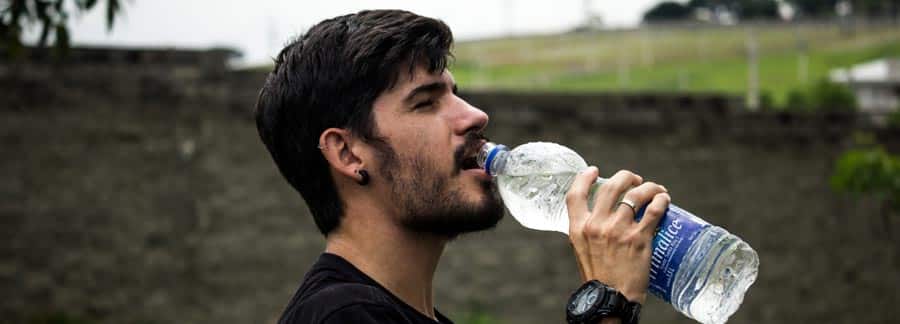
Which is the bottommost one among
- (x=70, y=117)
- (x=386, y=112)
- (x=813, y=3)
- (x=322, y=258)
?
(x=813, y=3)

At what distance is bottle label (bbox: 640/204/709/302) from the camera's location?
236 cm

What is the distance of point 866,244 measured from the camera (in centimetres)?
1691

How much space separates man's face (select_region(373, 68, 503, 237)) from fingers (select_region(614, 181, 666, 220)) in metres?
0.36

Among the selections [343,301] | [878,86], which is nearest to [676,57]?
[878,86]

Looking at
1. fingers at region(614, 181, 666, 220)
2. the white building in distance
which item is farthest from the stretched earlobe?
the white building in distance

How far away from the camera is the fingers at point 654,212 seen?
2.30 metres

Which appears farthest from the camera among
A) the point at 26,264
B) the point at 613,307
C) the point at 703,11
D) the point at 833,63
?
the point at 703,11

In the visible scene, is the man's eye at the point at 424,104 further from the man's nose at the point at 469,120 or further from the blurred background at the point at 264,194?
the blurred background at the point at 264,194

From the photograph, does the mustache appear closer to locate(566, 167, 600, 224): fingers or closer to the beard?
the beard

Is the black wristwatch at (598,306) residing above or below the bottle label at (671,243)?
below

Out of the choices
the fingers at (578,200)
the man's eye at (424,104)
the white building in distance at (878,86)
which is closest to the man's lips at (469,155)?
the man's eye at (424,104)

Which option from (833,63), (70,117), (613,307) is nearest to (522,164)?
(613,307)

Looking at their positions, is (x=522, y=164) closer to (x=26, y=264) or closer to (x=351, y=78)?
(x=351, y=78)

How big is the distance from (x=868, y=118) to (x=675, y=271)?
15617 millimetres
